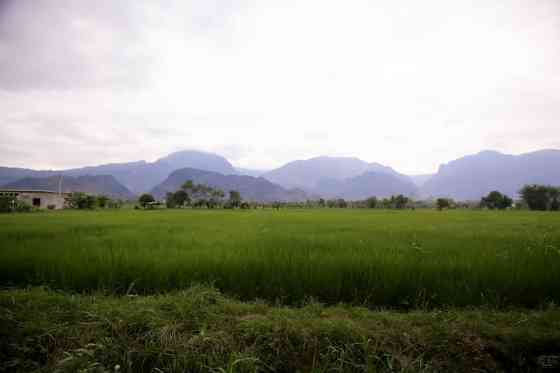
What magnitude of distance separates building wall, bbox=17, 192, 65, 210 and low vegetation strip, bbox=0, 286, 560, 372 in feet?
201

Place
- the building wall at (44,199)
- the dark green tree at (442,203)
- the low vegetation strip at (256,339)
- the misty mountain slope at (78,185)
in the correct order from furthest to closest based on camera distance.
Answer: the misty mountain slope at (78,185) → the dark green tree at (442,203) → the building wall at (44,199) → the low vegetation strip at (256,339)

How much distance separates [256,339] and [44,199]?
65.9m

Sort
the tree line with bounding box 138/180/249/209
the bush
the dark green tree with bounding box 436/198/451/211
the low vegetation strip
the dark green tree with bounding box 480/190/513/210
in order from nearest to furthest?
the low vegetation strip < the bush < the dark green tree with bounding box 480/190/513/210 < the dark green tree with bounding box 436/198/451/211 < the tree line with bounding box 138/180/249/209

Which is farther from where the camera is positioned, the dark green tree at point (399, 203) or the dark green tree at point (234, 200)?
the dark green tree at point (399, 203)

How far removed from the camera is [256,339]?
232 centimetres

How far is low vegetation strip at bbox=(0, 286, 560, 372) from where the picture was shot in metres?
2.10

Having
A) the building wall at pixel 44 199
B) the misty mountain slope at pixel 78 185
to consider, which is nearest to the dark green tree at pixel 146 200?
the building wall at pixel 44 199

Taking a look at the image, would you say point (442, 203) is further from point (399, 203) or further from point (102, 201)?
point (102, 201)

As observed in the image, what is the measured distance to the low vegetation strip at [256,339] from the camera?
6.89 ft

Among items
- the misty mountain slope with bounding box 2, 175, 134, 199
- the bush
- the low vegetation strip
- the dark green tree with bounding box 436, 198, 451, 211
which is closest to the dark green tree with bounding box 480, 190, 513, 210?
the dark green tree with bounding box 436, 198, 451, 211

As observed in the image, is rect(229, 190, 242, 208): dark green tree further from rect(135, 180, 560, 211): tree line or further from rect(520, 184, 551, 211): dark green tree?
rect(520, 184, 551, 211): dark green tree

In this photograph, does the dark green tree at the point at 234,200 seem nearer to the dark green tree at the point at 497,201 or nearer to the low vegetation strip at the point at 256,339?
the low vegetation strip at the point at 256,339

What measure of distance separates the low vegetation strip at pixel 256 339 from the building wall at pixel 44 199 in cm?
6117

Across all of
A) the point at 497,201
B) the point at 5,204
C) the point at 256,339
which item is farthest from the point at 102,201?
the point at 497,201
